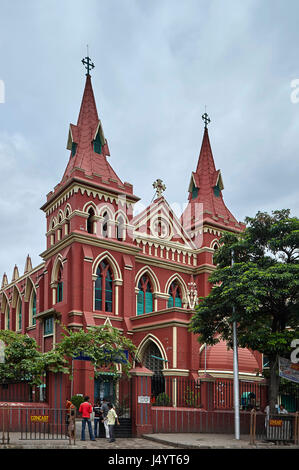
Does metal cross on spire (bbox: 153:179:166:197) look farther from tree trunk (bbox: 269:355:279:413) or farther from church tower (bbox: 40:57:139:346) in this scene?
tree trunk (bbox: 269:355:279:413)

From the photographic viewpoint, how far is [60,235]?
108 feet

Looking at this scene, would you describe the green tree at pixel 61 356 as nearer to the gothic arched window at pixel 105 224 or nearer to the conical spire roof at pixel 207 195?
the gothic arched window at pixel 105 224

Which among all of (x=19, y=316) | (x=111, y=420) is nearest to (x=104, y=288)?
(x=19, y=316)

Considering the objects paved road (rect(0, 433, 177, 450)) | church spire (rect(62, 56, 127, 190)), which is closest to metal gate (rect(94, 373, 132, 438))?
paved road (rect(0, 433, 177, 450))

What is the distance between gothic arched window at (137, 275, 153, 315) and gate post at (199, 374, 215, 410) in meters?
11.1

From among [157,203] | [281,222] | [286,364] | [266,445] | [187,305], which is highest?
[157,203]

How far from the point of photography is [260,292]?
19562 mm

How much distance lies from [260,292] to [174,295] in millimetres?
15877

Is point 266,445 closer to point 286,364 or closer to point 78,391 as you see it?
point 286,364

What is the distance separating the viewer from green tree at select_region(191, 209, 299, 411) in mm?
19953

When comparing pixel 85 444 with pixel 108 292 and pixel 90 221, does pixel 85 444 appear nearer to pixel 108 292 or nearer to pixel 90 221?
pixel 108 292
